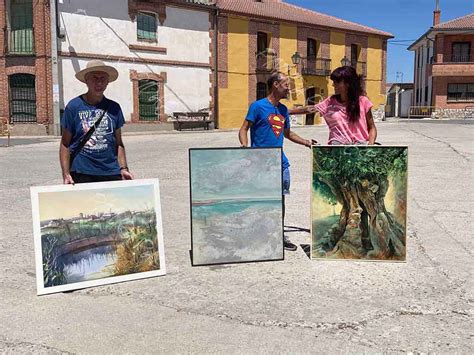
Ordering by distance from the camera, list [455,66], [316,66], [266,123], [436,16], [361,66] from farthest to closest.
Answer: [436,16] < [455,66] < [361,66] < [316,66] < [266,123]

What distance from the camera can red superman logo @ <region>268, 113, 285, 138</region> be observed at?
4.81 m

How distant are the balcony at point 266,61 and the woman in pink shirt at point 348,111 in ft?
89.6

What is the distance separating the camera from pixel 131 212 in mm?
4191

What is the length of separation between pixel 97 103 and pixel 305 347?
257cm

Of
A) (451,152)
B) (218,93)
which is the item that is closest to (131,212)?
(451,152)

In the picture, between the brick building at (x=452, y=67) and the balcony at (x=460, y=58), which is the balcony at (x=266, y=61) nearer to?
the brick building at (x=452, y=67)

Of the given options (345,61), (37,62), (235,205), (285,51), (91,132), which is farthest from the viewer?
(345,61)

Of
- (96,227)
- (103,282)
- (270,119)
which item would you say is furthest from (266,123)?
(103,282)

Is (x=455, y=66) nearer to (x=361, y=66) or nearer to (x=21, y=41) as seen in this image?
(x=361, y=66)

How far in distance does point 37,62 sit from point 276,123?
20580 mm

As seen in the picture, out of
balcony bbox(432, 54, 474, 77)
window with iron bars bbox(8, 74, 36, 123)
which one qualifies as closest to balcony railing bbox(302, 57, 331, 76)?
balcony bbox(432, 54, 474, 77)

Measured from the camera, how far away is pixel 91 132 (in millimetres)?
4145

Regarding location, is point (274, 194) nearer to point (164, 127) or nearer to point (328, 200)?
point (328, 200)

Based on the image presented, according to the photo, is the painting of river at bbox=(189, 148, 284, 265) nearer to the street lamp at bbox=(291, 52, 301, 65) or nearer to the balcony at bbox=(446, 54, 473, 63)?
the street lamp at bbox=(291, 52, 301, 65)
